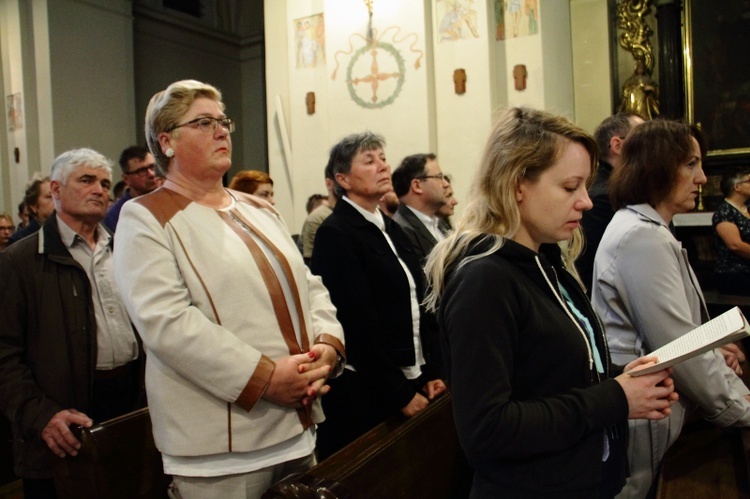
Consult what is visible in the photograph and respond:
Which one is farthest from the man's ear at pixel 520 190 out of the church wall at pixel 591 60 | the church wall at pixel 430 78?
the church wall at pixel 591 60

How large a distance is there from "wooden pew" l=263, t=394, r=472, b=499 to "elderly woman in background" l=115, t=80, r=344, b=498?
209mm

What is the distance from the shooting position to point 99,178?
290 cm

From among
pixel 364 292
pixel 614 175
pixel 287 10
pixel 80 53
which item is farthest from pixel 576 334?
pixel 80 53

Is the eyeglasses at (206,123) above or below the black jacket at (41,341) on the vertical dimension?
above

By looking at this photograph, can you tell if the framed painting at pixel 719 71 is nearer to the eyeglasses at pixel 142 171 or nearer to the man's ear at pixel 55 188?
the eyeglasses at pixel 142 171

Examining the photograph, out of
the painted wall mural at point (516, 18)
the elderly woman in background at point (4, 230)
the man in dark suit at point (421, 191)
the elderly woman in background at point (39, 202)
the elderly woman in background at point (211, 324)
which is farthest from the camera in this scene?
the painted wall mural at point (516, 18)

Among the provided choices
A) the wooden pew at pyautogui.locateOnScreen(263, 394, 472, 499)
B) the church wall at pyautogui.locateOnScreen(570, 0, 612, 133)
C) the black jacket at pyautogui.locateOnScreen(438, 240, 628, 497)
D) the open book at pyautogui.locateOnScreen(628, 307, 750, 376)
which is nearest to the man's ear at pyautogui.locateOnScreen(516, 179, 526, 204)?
the black jacket at pyautogui.locateOnScreen(438, 240, 628, 497)

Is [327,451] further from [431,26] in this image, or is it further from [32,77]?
[32,77]

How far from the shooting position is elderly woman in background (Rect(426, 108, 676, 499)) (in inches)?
53.0

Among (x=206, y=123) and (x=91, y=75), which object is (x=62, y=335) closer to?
(x=206, y=123)

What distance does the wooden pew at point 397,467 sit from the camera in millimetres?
1537

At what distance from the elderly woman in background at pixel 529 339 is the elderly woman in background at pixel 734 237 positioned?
485 centimetres

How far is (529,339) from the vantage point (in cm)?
139

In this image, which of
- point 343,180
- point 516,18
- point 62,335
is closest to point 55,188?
point 62,335
